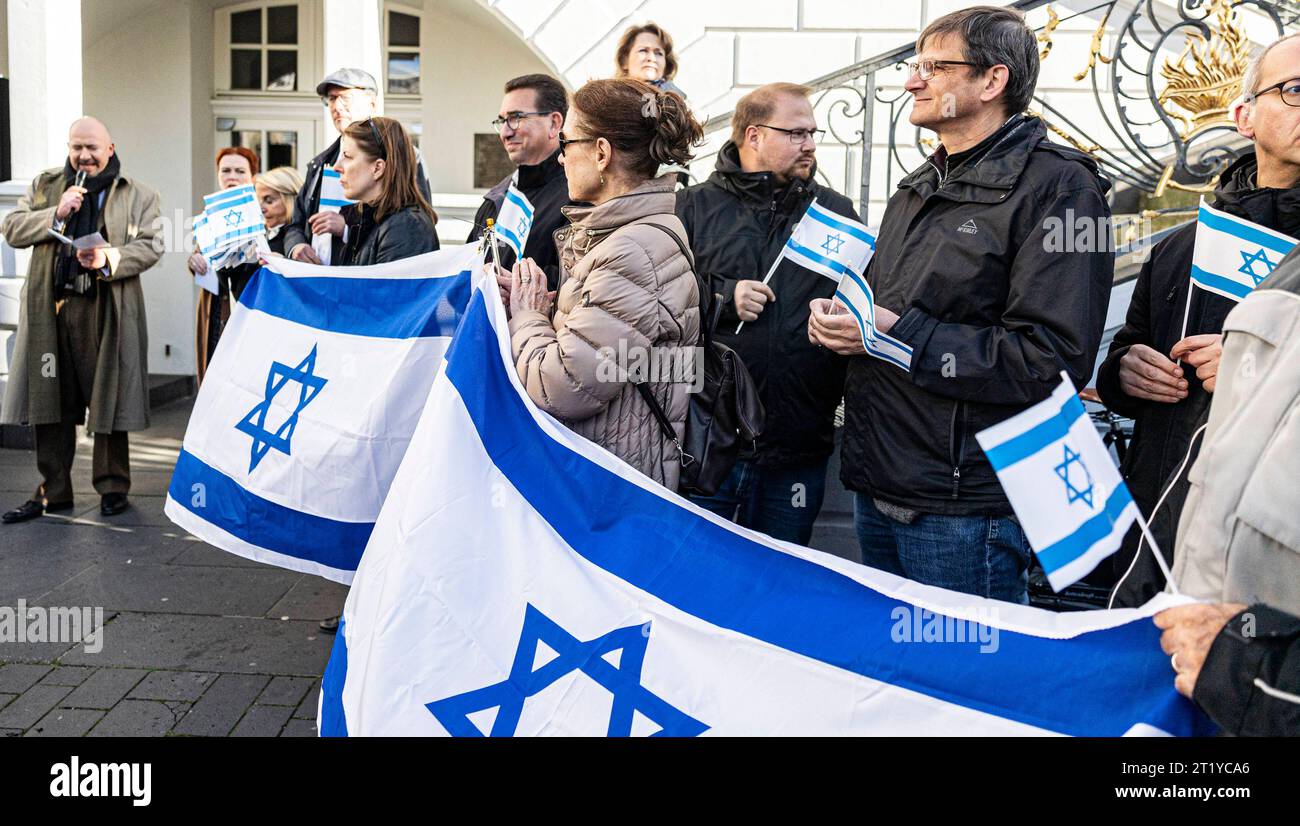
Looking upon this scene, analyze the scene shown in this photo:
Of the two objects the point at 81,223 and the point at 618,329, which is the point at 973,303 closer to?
the point at 618,329

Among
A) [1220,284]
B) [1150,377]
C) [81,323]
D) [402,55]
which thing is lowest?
[81,323]

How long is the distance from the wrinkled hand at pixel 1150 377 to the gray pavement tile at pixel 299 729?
2737 millimetres

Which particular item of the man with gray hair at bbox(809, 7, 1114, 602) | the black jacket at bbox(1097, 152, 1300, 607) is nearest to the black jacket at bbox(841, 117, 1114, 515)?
the man with gray hair at bbox(809, 7, 1114, 602)

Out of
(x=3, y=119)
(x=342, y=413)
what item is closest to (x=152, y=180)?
(x=3, y=119)

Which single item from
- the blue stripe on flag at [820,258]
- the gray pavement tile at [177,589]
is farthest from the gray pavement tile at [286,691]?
the blue stripe on flag at [820,258]

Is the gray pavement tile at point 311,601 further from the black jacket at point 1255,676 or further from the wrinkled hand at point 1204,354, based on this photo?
the black jacket at point 1255,676

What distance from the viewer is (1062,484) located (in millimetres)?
1786

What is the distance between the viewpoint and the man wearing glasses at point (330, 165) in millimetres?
4801

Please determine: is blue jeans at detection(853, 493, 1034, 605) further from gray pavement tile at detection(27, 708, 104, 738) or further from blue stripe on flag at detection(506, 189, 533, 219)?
gray pavement tile at detection(27, 708, 104, 738)

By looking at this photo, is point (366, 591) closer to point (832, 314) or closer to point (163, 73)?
point (832, 314)

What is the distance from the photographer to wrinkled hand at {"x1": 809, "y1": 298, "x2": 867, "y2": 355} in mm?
2969

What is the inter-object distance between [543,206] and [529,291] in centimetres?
116

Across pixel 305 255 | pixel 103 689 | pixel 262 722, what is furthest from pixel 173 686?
pixel 305 255

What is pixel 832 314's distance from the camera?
3.03 meters
